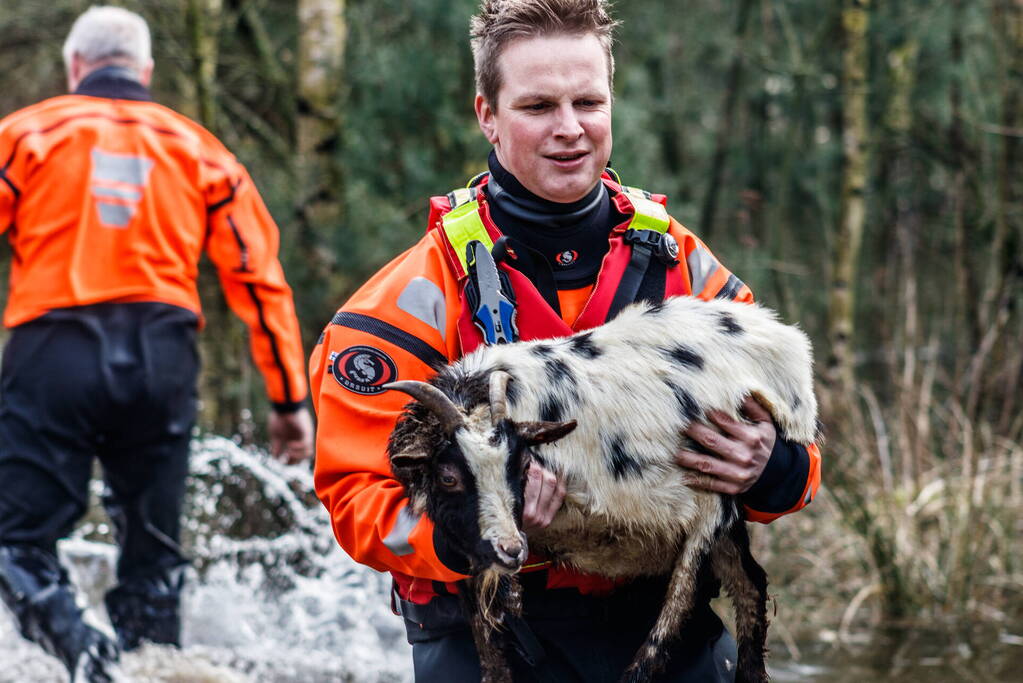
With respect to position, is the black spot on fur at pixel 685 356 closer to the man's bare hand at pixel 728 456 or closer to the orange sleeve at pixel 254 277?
the man's bare hand at pixel 728 456

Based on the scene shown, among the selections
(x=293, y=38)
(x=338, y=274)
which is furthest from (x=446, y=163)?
(x=293, y=38)

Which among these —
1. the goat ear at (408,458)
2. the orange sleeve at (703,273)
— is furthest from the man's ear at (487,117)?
the goat ear at (408,458)

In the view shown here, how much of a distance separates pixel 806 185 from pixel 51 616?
1332cm

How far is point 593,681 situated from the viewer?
266 centimetres

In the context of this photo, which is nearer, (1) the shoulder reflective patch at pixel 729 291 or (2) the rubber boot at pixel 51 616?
(1) the shoulder reflective patch at pixel 729 291

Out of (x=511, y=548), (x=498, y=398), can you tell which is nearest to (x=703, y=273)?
(x=498, y=398)

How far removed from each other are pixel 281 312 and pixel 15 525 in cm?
154

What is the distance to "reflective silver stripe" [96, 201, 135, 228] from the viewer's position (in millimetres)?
5398

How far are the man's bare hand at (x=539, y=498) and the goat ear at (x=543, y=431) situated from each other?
0.23 feet

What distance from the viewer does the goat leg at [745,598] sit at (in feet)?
9.01

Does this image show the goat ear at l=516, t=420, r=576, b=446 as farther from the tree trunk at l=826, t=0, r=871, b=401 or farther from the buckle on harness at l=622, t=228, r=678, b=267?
the tree trunk at l=826, t=0, r=871, b=401

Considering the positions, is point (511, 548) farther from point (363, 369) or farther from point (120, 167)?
point (120, 167)

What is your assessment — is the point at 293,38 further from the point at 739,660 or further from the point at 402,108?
the point at 739,660

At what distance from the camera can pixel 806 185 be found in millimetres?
16422
